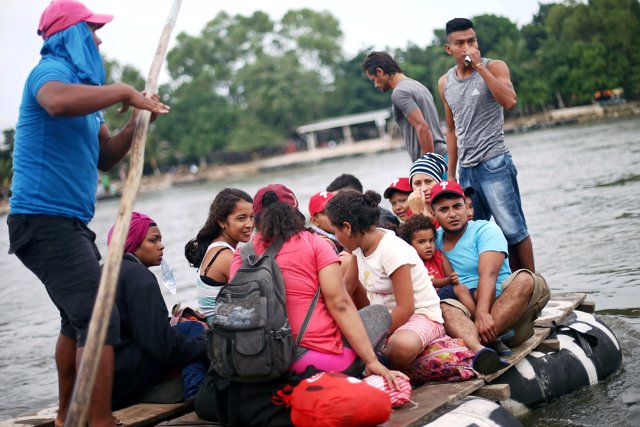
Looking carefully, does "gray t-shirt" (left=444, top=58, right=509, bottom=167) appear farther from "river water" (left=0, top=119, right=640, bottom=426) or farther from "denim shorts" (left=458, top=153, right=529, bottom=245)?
"river water" (left=0, top=119, right=640, bottom=426)

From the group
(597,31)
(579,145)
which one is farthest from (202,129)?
(579,145)

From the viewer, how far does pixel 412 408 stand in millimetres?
3852

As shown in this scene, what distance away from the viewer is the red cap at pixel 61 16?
12.6 feet

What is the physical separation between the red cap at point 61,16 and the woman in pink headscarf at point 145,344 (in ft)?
4.67

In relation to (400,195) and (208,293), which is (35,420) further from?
(400,195)

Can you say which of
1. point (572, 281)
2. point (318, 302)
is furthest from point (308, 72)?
point (318, 302)

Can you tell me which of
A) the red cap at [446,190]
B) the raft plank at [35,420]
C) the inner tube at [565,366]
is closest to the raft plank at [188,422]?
the raft plank at [35,420]

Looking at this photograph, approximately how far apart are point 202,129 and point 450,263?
232 ft

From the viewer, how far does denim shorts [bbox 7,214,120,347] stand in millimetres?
3762

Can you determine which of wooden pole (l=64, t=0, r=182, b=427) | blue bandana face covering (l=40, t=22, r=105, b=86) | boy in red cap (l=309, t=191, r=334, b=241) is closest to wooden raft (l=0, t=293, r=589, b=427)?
wooden pole (l=64, t=0, r=182, b=427)

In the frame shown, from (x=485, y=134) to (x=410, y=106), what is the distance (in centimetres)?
95

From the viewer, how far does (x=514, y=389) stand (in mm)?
4703

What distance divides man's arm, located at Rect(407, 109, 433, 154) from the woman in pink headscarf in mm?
2865

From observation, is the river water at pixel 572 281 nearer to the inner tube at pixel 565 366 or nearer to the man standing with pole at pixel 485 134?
the inner tube at pixel 565 366
